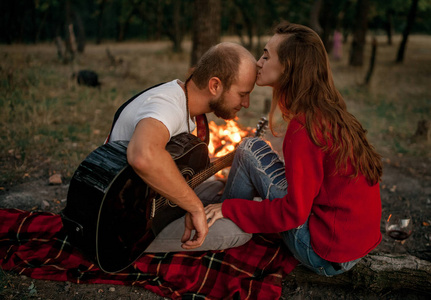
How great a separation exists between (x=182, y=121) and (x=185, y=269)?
1.15 m

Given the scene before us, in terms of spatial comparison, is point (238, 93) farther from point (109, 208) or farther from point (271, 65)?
point (109, 208)

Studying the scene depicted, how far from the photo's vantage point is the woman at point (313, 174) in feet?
7.07

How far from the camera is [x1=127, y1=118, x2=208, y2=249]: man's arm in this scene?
2121 mm

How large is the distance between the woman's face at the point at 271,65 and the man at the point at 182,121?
7.4 inches

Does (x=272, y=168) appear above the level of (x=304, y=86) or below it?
below

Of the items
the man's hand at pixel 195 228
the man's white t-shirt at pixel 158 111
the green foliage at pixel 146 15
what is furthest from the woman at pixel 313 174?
the green foliage at pixel 146 15

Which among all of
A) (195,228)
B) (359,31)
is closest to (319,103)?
(195,228)

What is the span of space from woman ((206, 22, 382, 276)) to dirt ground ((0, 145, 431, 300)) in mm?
448

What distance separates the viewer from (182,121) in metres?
2.62

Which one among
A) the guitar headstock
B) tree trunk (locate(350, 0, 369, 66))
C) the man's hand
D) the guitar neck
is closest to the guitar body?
the man's hand

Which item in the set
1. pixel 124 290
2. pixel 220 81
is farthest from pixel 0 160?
pixel 220 81

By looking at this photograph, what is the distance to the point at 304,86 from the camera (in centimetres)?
233

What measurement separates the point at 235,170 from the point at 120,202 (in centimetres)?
100

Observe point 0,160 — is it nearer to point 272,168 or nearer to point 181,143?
point 181,143
